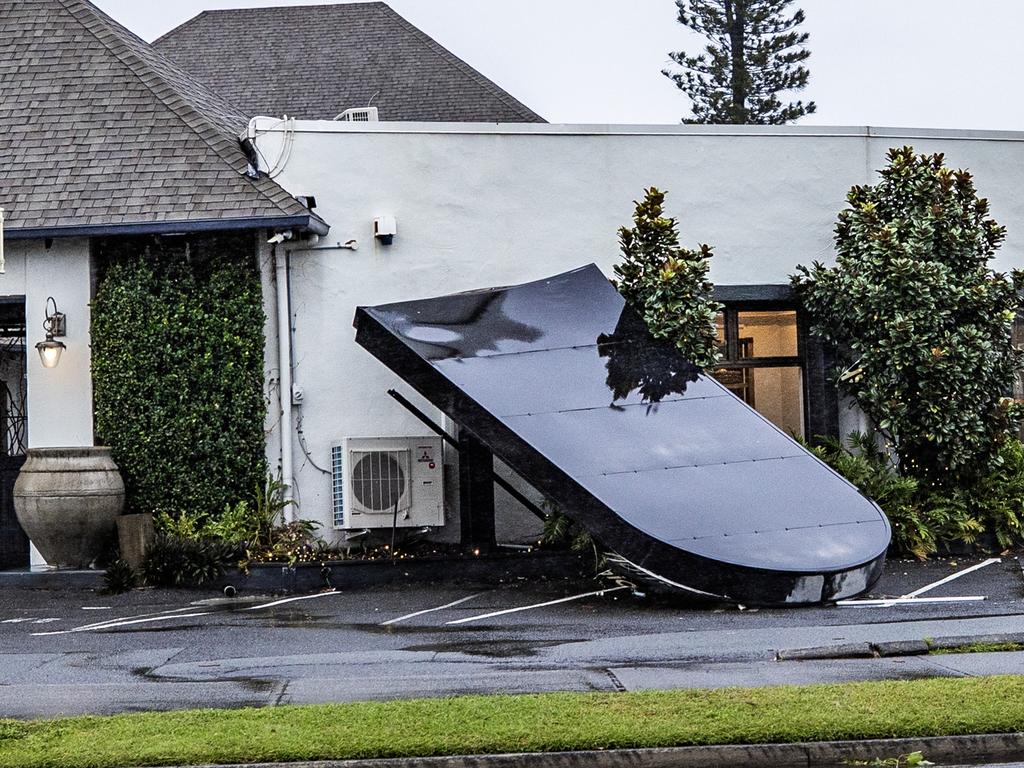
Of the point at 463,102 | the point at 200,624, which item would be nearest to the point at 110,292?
the point at 200,624

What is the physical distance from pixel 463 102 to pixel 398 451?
14545 millimetres

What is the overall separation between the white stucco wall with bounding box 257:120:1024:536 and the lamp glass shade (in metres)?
2.59

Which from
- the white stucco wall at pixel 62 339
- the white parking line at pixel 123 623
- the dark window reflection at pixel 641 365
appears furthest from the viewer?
the white stucco wall at pixel 62 339

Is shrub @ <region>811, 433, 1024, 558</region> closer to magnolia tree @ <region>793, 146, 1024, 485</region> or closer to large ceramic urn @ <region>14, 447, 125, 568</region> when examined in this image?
magnolia tree @ <region>793, 146, 1024, 485</region>

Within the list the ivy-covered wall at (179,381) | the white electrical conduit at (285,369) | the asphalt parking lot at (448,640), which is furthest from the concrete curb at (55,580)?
the white electrical conduit at (285,369)

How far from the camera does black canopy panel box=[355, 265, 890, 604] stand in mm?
10844

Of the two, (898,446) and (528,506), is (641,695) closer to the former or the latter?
(528,506)

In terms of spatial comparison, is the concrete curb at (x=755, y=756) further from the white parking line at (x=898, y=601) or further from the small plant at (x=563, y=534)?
the small plant at (x=563, y=534)

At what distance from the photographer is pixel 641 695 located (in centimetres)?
732

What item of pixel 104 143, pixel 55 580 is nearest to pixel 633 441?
pixel 55 580

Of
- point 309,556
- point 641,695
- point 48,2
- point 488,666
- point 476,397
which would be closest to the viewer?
point 641,695

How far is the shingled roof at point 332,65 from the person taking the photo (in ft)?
90.8

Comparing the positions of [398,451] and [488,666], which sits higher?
[398,451]

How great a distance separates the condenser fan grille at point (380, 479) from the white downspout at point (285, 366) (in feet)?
3.13
